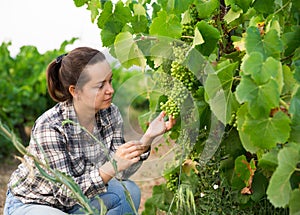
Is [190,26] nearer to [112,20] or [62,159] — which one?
[112,20]

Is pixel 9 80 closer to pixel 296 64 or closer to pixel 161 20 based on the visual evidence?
pixel 161 20

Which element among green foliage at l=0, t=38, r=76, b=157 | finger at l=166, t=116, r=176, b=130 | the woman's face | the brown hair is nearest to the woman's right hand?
finger at l=166, t=116, r=176, b=130

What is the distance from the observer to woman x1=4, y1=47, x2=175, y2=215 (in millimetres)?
2539

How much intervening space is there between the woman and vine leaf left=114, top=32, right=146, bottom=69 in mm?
117

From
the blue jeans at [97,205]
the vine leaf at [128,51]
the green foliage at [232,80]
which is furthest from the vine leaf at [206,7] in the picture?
the blue jeans at [97,205]

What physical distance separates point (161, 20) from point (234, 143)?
0.55 metres

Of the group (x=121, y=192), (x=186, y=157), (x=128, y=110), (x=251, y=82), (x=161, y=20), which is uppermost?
(x=161, y=20)

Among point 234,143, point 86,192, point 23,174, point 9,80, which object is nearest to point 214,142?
point 234,143

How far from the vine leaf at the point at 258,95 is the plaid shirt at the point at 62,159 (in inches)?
34.1

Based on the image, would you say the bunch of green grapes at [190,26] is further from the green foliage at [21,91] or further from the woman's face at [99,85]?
the green foliage at [21,91]

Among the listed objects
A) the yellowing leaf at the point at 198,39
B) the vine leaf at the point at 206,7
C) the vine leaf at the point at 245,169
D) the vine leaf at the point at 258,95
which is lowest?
the vine leaf at the point at 245,169

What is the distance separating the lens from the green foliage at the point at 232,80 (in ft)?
6.04

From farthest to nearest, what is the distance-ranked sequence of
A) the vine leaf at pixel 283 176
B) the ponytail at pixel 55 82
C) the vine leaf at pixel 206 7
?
the ponytail at pixel 55 82 < the vine leaf at pixel 206 7 < the vine leaf at pixel 283 176

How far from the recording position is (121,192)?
2973mm
